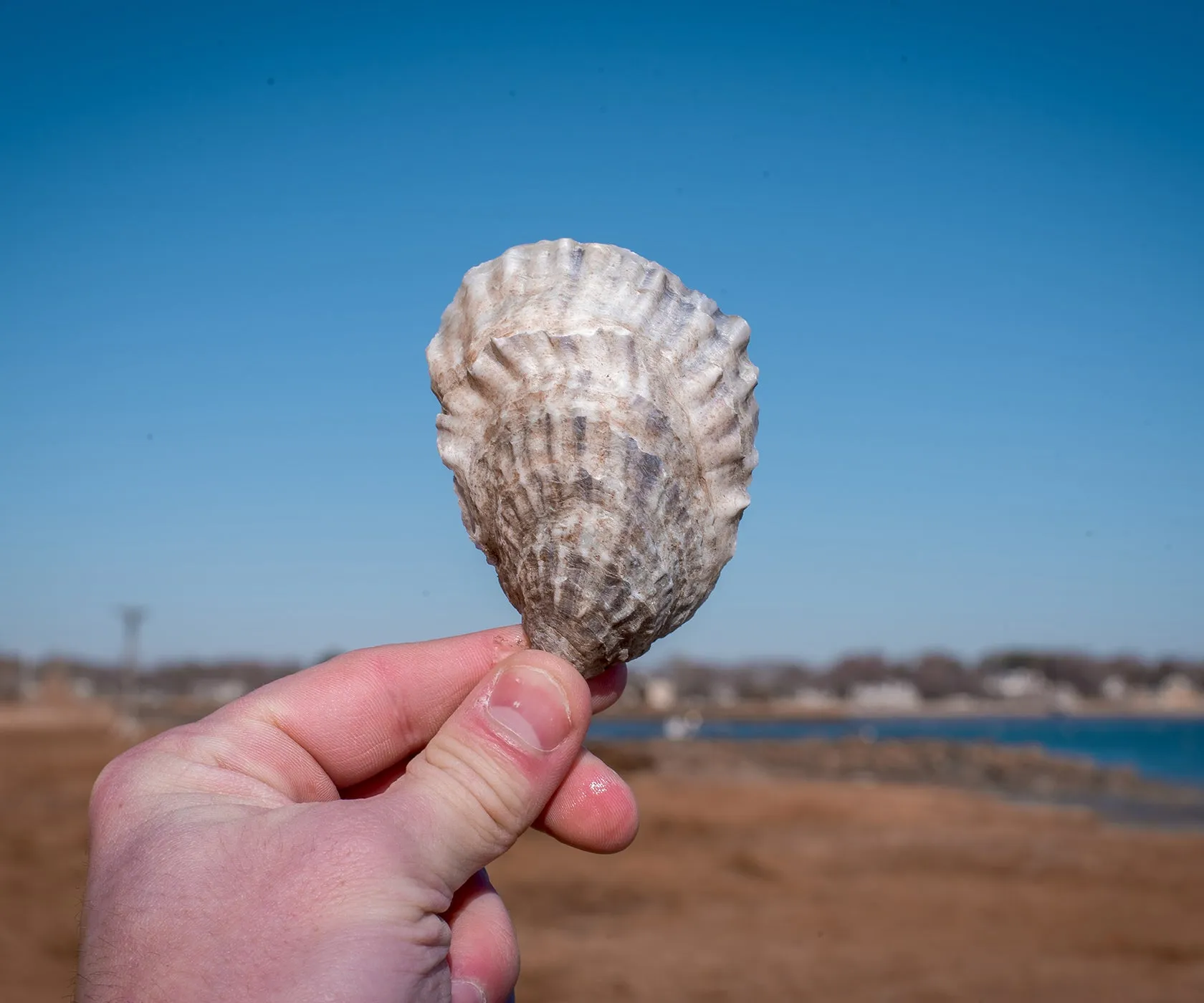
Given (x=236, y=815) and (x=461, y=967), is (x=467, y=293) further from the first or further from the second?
(x=461, y=967)

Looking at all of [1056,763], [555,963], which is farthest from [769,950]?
[1056,763]

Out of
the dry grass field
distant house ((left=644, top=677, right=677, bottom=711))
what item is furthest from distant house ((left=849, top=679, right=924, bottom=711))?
the dry grass field

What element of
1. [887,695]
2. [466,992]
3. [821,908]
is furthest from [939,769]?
[887,695]

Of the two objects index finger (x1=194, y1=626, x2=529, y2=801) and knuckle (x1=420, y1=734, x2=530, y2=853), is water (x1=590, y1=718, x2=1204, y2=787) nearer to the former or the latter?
index finger (x1=194, y1=626, x2=529, y2=801)

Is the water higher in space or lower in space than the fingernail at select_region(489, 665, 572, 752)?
lower

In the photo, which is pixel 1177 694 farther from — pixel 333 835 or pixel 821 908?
pixel 333 835

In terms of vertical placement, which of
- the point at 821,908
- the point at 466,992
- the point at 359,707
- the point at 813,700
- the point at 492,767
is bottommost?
the point at 813,700
